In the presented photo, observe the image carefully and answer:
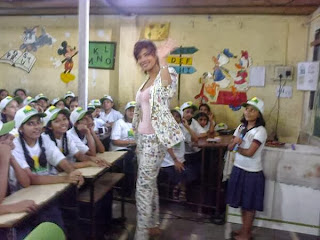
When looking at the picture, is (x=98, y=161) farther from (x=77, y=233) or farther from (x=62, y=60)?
(x=62, y=60)

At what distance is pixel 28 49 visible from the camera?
21.5ft

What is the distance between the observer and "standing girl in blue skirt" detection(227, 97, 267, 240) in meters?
2.93

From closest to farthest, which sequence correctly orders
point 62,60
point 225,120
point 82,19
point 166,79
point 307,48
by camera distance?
point 166,79, point 82,19, point 307,48, point 225,120, point 62,60

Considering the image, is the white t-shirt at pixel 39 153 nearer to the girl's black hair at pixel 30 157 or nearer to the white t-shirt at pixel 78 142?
the girl's black hair at pixel 30 157

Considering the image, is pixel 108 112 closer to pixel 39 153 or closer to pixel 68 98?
pixel 68 98

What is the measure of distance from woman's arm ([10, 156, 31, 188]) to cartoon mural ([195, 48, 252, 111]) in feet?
14.0

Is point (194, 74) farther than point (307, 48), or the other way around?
point (194, 74)

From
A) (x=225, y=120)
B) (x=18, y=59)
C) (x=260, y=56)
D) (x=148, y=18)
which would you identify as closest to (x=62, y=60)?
(x=18, y=59)

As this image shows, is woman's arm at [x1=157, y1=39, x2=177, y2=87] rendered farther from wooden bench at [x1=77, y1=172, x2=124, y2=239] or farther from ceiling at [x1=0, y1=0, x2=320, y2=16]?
ceiling at [x1=0, y1=0, x2=320, y2=16]

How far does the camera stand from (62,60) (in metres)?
6.36

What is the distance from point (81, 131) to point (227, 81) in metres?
3.42

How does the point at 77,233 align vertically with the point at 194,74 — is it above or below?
below

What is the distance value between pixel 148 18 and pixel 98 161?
408cm

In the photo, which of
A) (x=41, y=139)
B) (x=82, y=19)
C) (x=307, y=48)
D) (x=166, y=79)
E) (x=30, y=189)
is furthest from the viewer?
(x=307, y=48)
